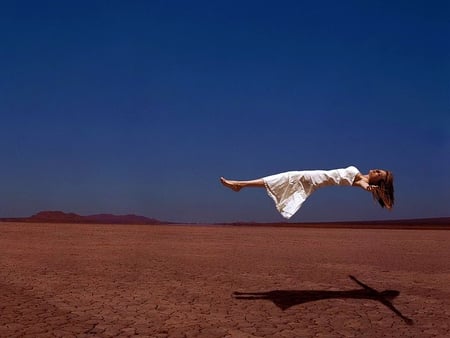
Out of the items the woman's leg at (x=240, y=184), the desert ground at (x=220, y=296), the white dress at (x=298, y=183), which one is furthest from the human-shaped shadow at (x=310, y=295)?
the woman's leg at (x=240, y=184)

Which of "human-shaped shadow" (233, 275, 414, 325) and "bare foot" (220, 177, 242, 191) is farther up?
"bare foot" (220, 177, 242, 191)

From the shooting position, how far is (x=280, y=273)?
11.4 m

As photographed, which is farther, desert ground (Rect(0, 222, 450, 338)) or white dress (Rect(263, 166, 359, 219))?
white dress (Rect(263, 166, 359, 219))

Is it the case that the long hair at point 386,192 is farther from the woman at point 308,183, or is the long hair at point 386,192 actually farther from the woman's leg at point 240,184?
the woman's leg at point 240,184

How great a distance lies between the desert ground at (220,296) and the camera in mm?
6504

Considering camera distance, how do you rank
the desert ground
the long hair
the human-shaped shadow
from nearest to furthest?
the desert ground < the long hair < the human-shaped shadow

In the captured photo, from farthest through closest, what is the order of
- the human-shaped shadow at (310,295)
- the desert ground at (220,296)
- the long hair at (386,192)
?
the human-shaped shadow at (310,295), the long hair at (386,192), the desert ground at (220,296)

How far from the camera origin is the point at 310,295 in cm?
875

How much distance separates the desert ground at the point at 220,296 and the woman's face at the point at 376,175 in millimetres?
2006

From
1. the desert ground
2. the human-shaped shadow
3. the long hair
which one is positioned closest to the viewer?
the desert ground

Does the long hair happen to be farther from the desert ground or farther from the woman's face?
the desert ground

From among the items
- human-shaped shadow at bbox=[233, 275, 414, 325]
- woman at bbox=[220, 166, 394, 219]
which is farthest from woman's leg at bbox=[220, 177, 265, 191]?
human-shaped shadow at bbox=[233, 275, 414, 325]

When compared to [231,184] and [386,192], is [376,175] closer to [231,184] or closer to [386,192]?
[386,192]

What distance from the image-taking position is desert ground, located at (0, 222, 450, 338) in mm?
6504
